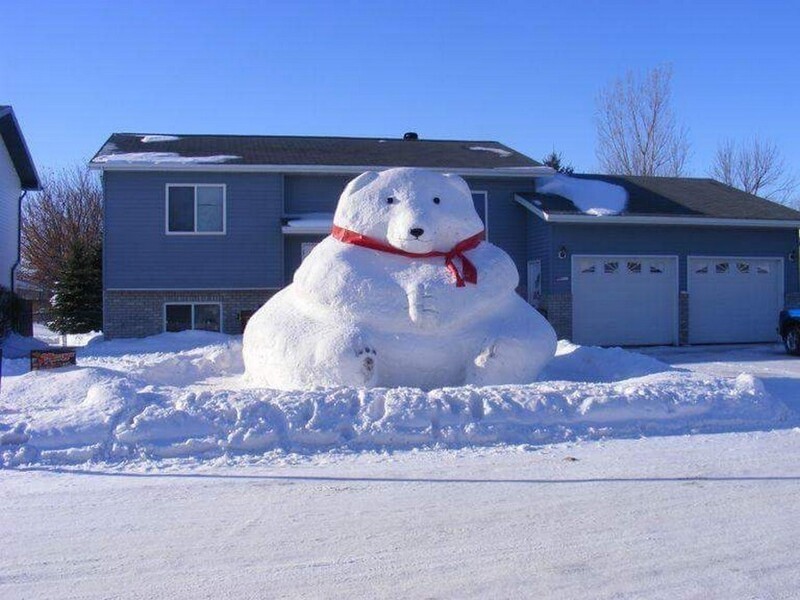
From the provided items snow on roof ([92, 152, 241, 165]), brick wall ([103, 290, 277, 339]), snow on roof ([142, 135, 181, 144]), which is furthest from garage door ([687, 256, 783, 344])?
snow on roof ([142, 135, 181, 144])

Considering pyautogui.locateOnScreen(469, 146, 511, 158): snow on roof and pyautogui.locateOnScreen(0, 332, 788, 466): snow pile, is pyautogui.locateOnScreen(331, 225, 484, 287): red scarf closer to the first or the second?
pyautogui.locateOnScreen(0, 332, 788, 466): snow pile

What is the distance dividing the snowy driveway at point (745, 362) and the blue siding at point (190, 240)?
28.3 ft

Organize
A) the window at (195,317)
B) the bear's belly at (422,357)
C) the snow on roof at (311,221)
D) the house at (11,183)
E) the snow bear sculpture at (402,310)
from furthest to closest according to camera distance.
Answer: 1. the house at (11,183)
2. the window at (195,317)
3. the snow on roof at (311,221)
4. the bear's belly at (422,357)
5. the snow bear sculpture at (402,310)

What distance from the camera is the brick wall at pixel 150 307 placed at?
757 inches

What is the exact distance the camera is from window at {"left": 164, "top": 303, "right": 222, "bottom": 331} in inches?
771

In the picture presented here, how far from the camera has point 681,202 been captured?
69.2ft

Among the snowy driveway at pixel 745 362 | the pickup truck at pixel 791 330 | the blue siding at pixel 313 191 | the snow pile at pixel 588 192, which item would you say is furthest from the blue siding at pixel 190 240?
the pickup truck at pixel 791 330

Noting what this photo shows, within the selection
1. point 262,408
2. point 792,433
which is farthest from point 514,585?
point 792,433

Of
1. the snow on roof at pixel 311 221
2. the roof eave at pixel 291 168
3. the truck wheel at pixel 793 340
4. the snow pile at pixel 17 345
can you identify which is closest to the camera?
the truck wheel at pixel 793 340

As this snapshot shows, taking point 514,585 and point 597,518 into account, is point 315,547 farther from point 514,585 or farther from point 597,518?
point 597,518

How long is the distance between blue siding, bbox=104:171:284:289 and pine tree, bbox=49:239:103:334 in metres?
8.73

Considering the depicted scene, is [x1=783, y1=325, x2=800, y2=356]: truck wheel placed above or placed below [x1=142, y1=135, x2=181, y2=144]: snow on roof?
below

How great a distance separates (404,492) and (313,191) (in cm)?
1480

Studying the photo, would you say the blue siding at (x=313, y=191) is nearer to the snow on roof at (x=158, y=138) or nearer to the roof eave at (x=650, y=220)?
the snow on roof at (x=158, y=138)
